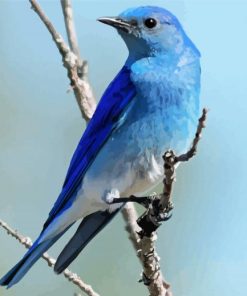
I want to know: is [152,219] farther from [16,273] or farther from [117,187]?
[16,273]

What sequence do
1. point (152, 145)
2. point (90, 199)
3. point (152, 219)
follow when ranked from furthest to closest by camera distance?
point (90, 199) → point (152, 145) → point (152, 219)

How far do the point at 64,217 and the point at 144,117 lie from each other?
2.97ft

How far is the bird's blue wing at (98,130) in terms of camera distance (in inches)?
186

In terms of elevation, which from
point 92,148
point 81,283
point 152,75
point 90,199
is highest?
point 152,75

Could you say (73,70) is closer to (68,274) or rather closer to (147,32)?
(147,32)

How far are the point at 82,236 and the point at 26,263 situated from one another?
398mm

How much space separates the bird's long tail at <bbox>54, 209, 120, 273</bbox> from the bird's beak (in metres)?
1.15

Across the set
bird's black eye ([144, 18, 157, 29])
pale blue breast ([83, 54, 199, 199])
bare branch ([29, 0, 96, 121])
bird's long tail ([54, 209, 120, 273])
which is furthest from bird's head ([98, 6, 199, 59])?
bird's long tail ([54, 209, 120, 273])

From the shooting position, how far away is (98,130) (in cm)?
486

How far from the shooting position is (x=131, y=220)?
14.8ft

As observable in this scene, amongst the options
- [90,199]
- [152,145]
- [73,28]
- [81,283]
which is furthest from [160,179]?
[73,28]

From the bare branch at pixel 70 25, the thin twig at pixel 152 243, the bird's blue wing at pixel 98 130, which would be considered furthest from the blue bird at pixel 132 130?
the thin twig at pixel 152 243

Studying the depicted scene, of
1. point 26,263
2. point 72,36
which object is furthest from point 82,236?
point 72,36

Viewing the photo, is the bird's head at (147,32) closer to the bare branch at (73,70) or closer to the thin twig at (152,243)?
the bare branch at (73,70)
